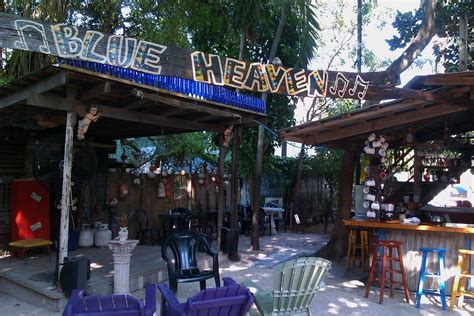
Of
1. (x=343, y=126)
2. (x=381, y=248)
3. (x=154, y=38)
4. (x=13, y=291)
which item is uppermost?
(x=154, y=38)

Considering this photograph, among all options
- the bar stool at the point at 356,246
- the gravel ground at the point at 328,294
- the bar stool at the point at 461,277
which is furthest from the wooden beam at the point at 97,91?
the bar stool at the point at 461,277

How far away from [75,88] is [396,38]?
8102 millimetres

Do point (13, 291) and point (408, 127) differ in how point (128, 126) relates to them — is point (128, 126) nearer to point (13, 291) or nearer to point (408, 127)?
point (13, 291)

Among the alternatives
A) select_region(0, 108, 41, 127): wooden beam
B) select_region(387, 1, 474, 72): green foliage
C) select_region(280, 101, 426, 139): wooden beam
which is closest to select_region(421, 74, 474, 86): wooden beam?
select_region(280, 101, 426, 139): wooden beam

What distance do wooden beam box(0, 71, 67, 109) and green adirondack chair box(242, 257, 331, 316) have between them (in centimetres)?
314

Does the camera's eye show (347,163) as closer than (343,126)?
No

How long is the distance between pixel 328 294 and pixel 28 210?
206 inches

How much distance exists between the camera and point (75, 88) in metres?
5.51

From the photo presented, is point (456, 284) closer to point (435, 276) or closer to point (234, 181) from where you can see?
point (435, 276)

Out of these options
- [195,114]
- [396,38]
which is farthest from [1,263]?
[396,38]

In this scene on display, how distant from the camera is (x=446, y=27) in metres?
10.2

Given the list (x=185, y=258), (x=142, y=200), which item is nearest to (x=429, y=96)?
(x=185, y=258)

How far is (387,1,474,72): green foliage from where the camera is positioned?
9898 mm

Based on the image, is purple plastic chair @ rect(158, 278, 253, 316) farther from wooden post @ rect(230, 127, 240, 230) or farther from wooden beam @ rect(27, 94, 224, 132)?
wooden post @ rect(230, 127, 240, 230)
